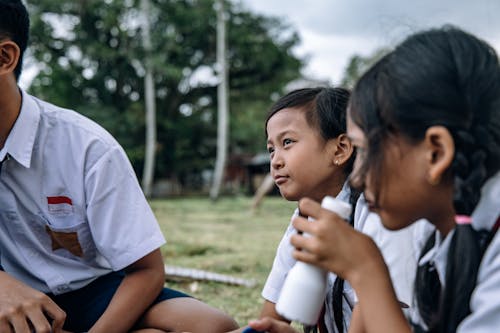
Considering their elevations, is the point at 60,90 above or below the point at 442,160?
below

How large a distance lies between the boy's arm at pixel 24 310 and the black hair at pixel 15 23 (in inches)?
24.7

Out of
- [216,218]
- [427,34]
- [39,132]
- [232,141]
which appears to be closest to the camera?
[427,34]

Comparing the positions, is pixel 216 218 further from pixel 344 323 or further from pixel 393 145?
pixel 393 145

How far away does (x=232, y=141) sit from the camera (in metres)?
21.5

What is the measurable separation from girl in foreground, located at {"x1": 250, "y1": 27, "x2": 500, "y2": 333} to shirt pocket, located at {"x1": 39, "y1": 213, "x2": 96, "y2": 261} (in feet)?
2.74

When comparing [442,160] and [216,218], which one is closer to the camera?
[442,160]

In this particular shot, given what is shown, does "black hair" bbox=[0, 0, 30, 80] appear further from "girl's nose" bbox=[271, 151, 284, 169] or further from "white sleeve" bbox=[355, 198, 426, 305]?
"white sleeve" bbox=[355, 198, 426, 305]

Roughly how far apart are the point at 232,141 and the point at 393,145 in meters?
20.5

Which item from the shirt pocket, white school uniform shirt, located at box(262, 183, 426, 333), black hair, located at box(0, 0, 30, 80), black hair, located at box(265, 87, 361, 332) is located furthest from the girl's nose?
black hair, located at box(0, 0, 30, 80)

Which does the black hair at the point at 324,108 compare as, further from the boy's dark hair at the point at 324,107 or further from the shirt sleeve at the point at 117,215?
the shirt sleeve at the point at 117,215

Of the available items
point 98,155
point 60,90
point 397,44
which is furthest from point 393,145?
point 60,90

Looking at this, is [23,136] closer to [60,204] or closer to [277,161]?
[60,204]

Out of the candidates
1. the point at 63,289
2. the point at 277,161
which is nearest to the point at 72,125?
the point at 63,289

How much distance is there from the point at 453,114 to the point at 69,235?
1.11m
